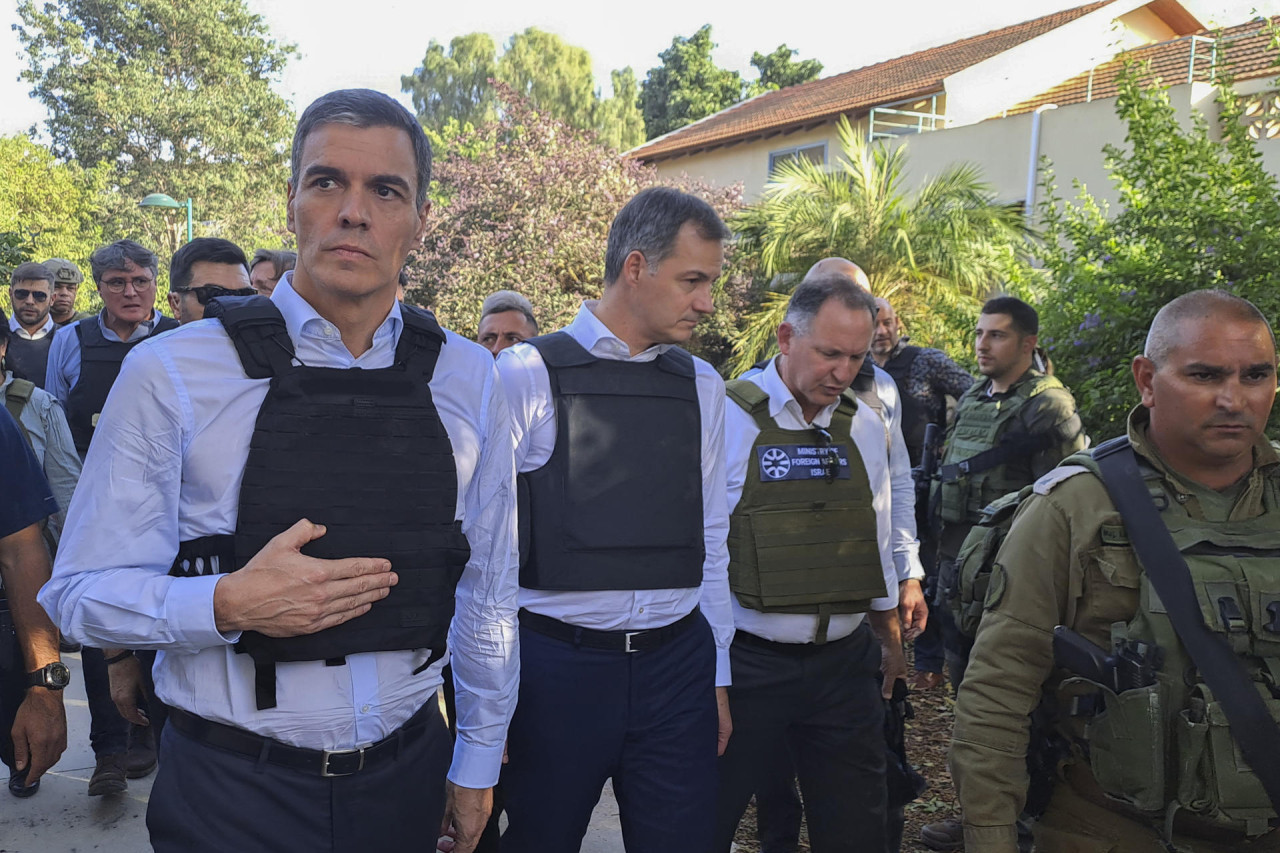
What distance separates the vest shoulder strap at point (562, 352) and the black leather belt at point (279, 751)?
3.86ft

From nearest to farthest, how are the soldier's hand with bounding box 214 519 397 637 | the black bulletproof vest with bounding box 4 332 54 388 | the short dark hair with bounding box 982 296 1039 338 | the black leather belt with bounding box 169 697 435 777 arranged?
the soldier's hand with bounding box 214 519 397 637 < the black leather belt with bounding box 169 697 435 777 < the short dark hair with bounding box 982 296 1039 338 < the black bulletproof vest with bounding box 4 332 54 388

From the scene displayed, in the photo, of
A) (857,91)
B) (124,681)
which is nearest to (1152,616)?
(124,681)

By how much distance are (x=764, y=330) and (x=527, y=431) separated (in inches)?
464

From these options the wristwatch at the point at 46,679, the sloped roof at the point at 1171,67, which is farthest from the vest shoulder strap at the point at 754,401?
the sloped roof at the point at 1171,67

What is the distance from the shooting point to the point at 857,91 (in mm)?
23406

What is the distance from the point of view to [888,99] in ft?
67.0

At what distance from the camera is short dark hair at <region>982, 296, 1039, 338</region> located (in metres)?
5.18

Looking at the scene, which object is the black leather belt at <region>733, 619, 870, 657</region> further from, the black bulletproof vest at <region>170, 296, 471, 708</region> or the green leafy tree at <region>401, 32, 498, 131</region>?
the green leafy tree at <region>401, 32, 498, 131</region>

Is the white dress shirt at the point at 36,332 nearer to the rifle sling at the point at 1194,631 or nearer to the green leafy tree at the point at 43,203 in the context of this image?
the rifle sling at the point at 1194,631

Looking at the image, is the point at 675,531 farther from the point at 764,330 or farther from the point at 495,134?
the point at 495,134

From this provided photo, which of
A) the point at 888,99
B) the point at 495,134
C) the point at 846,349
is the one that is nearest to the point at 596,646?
the point at 846,349

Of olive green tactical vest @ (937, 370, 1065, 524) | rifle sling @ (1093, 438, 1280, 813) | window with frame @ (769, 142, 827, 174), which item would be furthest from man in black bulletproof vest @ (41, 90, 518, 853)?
window with frame @ (769, 142, 827, 174)

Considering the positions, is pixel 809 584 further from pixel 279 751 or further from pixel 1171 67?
pixel 1171 67

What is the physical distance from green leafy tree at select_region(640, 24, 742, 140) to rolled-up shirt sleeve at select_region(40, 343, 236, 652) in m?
39.5
